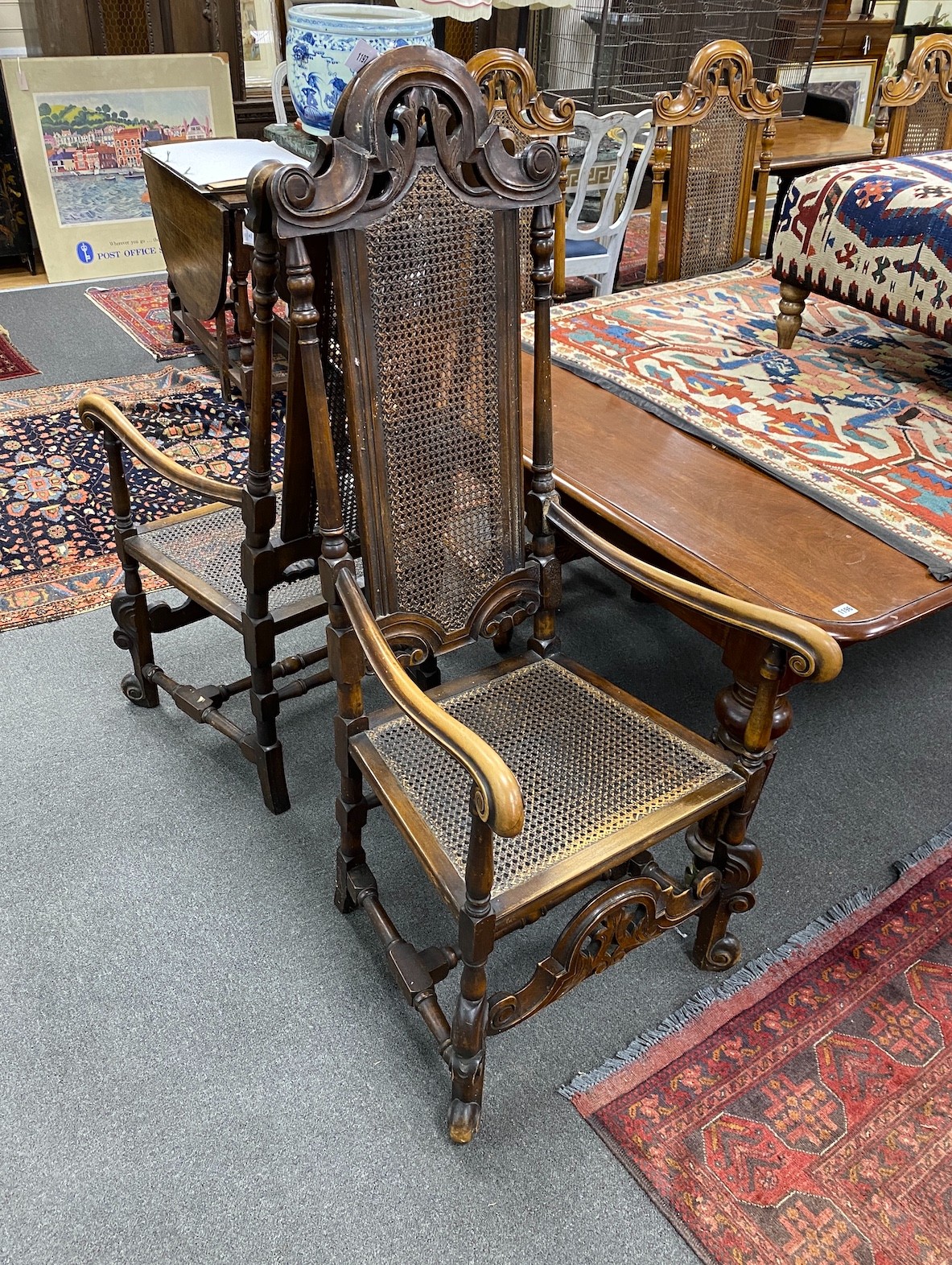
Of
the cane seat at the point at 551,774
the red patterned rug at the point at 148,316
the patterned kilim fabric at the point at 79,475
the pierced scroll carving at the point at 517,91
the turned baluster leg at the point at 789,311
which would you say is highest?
the pierced scroll carving at the point at 517,91

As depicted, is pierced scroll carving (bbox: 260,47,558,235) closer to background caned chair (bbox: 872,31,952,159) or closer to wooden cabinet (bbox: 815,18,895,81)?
background caned chair (bbox: 872,31,952,159)

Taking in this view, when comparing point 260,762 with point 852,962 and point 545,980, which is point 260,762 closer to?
point 545,980

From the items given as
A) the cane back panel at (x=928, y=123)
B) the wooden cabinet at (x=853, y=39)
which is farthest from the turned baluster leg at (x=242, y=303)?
the wooden cabinet at (x=853, y=39)

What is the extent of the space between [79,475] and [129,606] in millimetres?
1210

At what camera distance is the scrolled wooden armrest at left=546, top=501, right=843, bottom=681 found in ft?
→ 3.96

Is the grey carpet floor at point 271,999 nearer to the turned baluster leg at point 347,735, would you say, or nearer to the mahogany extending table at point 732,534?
the turned baluster leg at point 347,735

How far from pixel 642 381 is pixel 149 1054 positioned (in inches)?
60.1

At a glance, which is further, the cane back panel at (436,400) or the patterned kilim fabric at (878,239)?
the patterned kilim fabric at (878,239)

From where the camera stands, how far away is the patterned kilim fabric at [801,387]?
1616 millimetres

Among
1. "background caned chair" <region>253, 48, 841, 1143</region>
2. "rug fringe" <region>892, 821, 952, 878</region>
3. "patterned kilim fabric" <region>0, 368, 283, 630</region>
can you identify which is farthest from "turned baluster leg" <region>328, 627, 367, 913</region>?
"patterned kilim fabric" <region>0, 368, 283, 630</region>

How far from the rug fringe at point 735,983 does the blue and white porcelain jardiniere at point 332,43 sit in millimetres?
2561

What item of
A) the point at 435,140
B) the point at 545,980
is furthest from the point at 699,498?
the point at 545,980

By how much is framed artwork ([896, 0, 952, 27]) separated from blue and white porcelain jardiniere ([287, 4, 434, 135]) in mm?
5001

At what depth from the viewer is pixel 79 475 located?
2.97m
